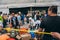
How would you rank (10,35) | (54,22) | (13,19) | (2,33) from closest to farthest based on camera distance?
(54,22), (10,35), (2,33), (13,19)

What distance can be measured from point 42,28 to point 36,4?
64.7ft

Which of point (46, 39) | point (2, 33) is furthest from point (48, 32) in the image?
point (2, 33)

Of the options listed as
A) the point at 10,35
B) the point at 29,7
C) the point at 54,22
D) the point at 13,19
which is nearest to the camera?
the point at 54,22

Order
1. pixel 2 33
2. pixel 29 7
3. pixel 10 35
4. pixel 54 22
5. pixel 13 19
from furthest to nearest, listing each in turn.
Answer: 1. pixel 29 7
2. pixel 13 19
3. pixel 2 33
4. pixel 10 35
5. pixel 54 22

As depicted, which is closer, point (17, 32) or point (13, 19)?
point (17, 32)

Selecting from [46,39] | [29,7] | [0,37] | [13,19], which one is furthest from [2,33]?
[29,7]

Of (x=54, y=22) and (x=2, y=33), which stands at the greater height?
(x=54, y=22)

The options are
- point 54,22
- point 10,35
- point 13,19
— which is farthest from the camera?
point 13,19

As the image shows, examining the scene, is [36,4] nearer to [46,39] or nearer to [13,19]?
[13,19]

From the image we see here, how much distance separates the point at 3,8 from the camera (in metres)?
25.2

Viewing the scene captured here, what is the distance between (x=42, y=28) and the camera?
5469 millimetres

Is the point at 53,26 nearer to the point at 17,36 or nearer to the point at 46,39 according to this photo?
the point at 46,39

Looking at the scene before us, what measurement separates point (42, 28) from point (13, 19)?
24.8 feet

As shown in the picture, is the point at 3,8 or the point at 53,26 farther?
the point at 3,8
